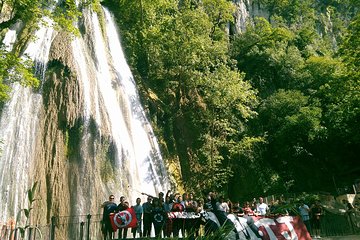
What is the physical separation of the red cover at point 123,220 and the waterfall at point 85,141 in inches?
226

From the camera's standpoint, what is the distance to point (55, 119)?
62.1 feet

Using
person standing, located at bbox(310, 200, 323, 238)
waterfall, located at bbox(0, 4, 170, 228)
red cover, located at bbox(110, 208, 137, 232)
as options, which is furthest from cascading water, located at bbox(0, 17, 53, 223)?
person standing, located at bbox(310, 200, 323, 238)

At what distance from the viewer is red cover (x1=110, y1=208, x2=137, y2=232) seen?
1137 centimetres

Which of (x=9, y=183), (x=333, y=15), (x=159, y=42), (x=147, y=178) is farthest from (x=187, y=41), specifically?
(x=333, y=15)

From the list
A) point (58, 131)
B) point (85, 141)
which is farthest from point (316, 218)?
point (58, 131)

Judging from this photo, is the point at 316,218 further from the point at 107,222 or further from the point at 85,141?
the point at 85,141

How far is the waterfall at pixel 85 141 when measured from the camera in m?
16.7

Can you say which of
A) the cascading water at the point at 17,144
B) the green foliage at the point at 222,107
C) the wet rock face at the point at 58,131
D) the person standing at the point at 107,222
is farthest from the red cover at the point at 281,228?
the green foliage at the point at 222,107

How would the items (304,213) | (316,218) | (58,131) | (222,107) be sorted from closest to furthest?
(304,213)
(316,218)
(58,131)
(222,107)

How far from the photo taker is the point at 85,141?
18875mm

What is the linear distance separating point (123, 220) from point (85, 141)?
8.25m

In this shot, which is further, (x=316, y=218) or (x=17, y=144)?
(x=17, y=144)

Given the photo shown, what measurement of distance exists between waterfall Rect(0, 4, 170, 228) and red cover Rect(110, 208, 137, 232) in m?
5.74

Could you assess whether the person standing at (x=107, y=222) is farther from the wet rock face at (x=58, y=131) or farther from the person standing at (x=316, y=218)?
the person standing at (x=316, y=218)
